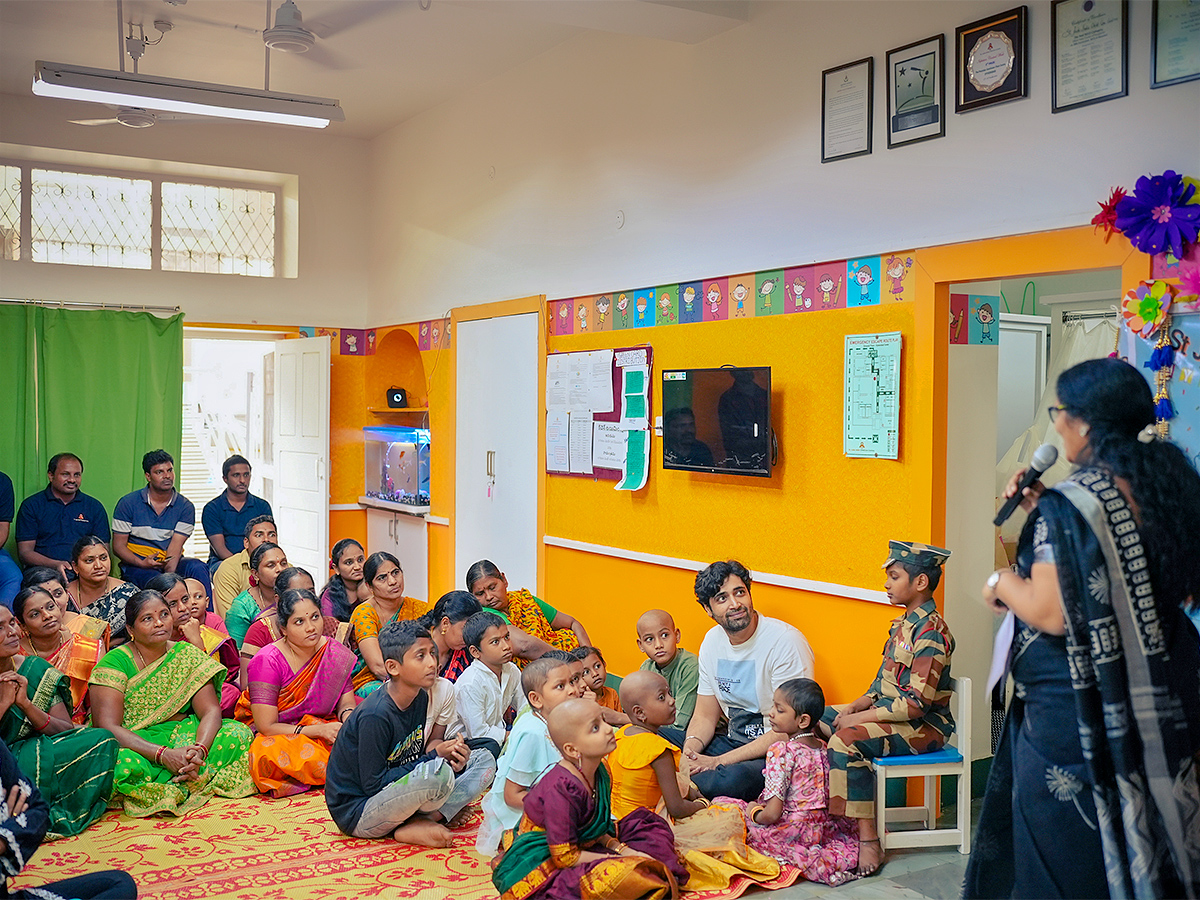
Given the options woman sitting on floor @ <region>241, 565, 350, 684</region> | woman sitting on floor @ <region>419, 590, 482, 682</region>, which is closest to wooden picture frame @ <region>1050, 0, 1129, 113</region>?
woman sitting on floor @ <region>419, 590, 482, 682</region>

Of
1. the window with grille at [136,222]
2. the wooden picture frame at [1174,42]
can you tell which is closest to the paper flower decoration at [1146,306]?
the wooden picture frame at [1174,42]

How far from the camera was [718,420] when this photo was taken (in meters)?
4.78

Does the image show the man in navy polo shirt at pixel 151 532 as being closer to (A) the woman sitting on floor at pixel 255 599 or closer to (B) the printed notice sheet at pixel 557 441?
(A) the woman sitting on floor at pixel 255 599

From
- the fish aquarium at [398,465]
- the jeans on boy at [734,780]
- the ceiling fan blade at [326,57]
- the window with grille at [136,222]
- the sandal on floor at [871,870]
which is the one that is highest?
the ceiling fan blade at [326,57]

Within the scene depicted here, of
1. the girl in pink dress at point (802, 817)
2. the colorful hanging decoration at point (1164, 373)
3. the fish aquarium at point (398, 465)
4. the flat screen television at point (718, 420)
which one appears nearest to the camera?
A: the colorful hanging decoration at point (1164, 373)

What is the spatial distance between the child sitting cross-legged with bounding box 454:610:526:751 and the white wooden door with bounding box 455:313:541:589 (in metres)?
2.13

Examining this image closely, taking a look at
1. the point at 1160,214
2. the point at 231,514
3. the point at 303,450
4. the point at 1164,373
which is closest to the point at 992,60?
the point at 1160,214

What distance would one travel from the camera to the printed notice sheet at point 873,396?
4012 mm

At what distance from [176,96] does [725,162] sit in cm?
269

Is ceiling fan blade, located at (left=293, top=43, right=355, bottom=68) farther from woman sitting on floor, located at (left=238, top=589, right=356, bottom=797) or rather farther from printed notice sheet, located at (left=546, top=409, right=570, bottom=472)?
woman sitting on floor, located at (left=238, top=589, right=356, bottom=797)

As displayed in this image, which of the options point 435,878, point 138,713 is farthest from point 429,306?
point 435,878

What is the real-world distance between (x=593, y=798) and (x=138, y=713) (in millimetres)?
2172

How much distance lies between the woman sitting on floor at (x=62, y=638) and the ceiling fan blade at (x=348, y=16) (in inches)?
128

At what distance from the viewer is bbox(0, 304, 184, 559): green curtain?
23.1ft
